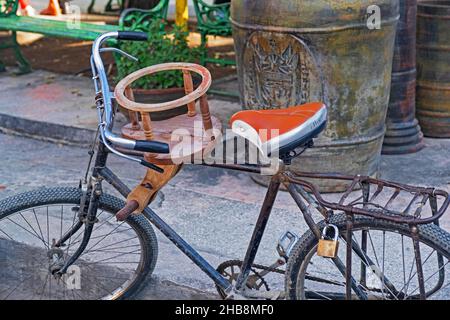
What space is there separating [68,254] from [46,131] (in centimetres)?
320

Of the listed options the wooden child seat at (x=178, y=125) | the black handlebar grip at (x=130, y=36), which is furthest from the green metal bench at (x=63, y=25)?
the wooden child seat at (x=178, y=125)

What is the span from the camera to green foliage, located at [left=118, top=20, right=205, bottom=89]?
6.36m

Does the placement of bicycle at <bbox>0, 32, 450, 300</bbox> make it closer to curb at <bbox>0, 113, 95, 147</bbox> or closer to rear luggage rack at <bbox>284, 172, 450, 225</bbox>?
rear luggage rack at <bbox>284, 172, 450, 225</bbox>

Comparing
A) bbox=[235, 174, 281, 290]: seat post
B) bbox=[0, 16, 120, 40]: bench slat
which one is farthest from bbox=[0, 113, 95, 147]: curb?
bbox=[235, 174, 281, 290]: seat post

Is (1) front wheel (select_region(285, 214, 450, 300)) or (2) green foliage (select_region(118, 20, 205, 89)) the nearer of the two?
(1) front wheel (select_region(285, 214, 450, 300))

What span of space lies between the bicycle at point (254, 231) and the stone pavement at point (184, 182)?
30 cm

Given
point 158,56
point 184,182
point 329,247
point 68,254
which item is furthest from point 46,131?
point 329,247

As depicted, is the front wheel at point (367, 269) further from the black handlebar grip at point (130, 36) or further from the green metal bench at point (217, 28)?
the green metal bench at point (217, 28)

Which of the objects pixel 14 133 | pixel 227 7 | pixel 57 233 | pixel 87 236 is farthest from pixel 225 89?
pixel 87 236

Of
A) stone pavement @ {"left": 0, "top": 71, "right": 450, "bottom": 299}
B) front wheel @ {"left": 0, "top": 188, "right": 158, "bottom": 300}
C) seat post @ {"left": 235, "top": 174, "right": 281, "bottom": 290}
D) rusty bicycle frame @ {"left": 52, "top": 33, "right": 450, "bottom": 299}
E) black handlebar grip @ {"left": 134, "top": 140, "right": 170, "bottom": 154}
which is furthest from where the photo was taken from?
stone pavement @ {"left": 0, "top": 71, "right": 450, "bottom": 299}

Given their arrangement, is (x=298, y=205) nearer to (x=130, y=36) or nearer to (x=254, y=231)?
(x=254, y=231)

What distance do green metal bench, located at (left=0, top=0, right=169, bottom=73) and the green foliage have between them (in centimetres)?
60

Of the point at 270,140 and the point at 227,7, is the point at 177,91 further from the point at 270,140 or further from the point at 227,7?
the point at 270,140

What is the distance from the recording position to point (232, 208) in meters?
5.04
